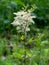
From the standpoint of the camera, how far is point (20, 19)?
3.37 metres

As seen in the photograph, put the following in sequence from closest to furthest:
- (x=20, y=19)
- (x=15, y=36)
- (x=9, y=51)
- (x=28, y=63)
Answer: (x=20, y=19), (x=28, y=63), (x=9, y=51), (x=15, y=36)

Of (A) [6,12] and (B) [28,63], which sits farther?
(A) [6,12]

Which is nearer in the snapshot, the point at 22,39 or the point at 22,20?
the point at 22,20

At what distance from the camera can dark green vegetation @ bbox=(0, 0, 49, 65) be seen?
380 cm

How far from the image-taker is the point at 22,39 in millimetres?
3539

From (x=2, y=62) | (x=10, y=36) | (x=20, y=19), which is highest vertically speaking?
(x=20, y=19)

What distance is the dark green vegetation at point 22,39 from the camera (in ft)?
12.5

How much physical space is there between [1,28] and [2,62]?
1.40 metres

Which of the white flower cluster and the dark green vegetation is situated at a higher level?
the white flower cluster

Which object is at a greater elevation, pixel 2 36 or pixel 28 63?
pixel 28 63

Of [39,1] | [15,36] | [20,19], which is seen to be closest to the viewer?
[20,19]

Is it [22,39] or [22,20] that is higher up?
[22,20]

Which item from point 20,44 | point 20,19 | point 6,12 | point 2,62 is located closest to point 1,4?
point 6,12

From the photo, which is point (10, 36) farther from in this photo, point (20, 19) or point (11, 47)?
point (20, 19)
